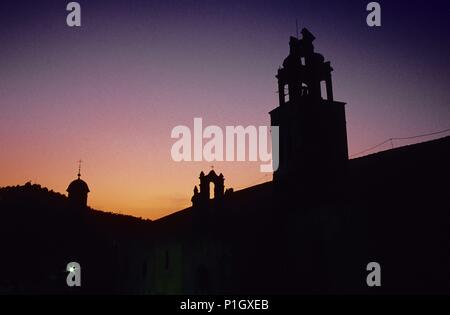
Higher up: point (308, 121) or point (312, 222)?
point (308, 121)

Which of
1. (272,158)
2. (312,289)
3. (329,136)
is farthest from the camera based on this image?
(272,158)

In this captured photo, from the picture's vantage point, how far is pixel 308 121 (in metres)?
19.9

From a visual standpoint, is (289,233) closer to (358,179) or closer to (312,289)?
(312,289)

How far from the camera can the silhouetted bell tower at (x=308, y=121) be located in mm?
19688

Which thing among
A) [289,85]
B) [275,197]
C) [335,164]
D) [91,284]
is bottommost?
[91,284]

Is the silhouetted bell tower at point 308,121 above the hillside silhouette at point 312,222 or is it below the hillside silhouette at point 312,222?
above

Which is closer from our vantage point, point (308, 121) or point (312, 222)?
point (312, 222)

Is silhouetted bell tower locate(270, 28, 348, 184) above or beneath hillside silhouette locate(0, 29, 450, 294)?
above

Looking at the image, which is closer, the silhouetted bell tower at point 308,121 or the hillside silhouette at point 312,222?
the hillside silhouette at point 312,222

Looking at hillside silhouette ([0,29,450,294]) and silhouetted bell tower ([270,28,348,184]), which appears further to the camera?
silhouetted bell tower ([270,28,348,184])

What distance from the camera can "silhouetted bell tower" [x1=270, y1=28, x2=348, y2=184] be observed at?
1969 centimetres

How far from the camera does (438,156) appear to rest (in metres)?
15.2
